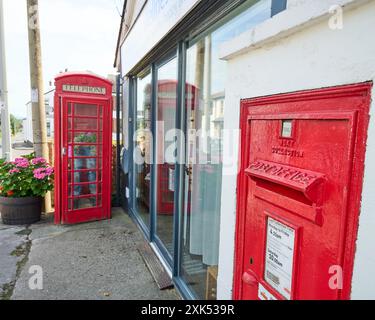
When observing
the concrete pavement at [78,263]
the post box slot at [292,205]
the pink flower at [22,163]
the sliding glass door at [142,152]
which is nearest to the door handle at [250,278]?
the post box slot at [292,205]

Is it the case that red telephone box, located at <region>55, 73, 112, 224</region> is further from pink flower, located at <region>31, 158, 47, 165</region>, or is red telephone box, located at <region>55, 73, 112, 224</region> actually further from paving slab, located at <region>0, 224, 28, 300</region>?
paving slab, located at <region>0, 224, 28, 300</region>

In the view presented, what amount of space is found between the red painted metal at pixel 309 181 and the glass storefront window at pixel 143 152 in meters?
3.13

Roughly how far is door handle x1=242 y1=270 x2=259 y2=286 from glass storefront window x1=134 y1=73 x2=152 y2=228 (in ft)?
9.98

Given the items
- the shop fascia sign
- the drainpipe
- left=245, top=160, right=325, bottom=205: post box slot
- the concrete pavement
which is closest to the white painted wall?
left=245, top=160, right=325, bottom=205: post box slot

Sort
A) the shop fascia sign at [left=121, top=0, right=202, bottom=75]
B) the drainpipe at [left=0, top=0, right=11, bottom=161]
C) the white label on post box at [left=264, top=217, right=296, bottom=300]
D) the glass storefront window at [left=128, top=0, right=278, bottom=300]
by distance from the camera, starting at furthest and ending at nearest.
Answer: the drainpipe at [left=0, top=0, right=11, bottom=161]
the shop fascia sign at [left=121, top=0, right=202, bottom=75]
the glass storefront window at [left=128, top=0, right=278, bottom=300]
the white label on post box at [left=264, top=217, right=296, bottom=300]

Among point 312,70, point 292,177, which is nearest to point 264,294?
point 292,177

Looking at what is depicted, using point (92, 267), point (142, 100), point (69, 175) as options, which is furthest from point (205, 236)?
point (69, 175)

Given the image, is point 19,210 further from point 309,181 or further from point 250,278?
point 309,181

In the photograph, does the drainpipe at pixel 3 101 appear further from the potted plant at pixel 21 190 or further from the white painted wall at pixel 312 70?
the white painted wall at pixel 312 70

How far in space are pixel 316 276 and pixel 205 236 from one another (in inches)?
66.2

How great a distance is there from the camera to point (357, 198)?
0.82m

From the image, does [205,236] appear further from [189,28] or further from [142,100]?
[142,100]

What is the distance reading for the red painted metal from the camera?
2.74 ft

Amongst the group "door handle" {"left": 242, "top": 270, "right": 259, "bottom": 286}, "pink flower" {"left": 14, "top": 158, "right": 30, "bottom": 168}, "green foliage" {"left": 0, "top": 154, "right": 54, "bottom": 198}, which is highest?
"pink flower" {"left": 14, "top": 158, "right": 30, "bottom": 168}
